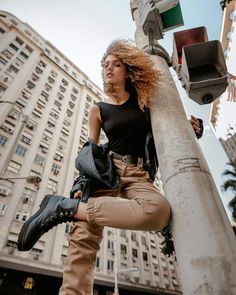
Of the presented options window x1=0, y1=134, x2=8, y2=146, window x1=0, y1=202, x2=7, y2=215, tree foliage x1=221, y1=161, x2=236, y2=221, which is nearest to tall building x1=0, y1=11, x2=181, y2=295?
window x1=0, y1=202, x2=7, y2=215

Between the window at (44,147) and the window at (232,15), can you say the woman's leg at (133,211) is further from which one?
the window at (44,147)

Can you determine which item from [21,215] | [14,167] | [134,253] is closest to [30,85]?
[14,167]

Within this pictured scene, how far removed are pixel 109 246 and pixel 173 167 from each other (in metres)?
28.4

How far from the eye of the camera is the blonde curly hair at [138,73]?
6.61 feet

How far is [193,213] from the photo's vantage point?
3.93 feet

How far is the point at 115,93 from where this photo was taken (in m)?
2.35

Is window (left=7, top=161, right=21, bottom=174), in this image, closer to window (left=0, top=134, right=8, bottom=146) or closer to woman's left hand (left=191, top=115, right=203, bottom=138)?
window (left=0, top=134, right=8, bottom=146)

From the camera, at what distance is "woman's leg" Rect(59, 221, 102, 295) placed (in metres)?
1.33

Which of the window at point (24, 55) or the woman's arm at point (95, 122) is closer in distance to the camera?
the woman's arm at point (95, 122)

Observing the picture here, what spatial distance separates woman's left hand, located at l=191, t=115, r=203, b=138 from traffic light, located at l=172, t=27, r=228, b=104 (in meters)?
0.18

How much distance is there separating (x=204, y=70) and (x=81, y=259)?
1.95 meters

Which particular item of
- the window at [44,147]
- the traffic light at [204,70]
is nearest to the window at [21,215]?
the window at [44,147]

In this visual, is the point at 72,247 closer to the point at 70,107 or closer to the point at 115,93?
the point at 115,93

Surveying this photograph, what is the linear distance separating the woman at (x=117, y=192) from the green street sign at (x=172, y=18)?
58cm
